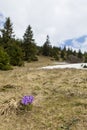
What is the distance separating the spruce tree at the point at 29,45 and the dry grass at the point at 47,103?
31.6m

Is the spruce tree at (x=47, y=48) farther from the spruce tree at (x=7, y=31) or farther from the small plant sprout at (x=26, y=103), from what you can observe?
the small plant sprout at (x=26, y=103)

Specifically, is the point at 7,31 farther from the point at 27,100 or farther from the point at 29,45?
the point at 27,100

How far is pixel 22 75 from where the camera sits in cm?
1121

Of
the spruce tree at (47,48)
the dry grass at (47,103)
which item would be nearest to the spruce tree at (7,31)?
the spruce tree at (47,48)

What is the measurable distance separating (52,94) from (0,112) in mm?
1914

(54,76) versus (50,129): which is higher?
(54,76)

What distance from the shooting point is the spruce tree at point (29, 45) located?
42.2 meters

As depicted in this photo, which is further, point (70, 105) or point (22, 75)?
point (22, 75)

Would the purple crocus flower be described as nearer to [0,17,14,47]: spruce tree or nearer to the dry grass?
the dry grass

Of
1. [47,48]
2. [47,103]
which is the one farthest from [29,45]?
[47,103]

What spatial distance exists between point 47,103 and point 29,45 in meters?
36.0

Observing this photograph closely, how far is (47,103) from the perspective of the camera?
7.39 meters

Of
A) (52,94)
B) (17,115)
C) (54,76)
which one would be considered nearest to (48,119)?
(17,115)

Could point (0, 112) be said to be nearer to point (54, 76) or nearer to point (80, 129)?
point (80, 129)
